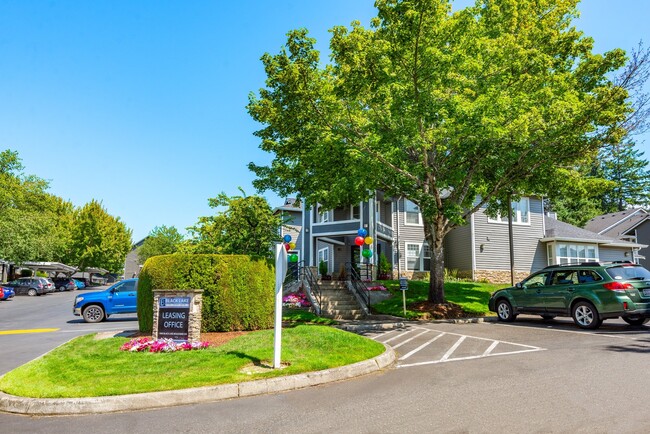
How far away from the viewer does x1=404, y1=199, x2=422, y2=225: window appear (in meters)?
28.0

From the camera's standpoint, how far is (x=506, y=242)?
28.8 m

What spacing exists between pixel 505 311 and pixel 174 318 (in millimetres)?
11131

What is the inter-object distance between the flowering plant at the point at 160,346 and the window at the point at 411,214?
20427mm

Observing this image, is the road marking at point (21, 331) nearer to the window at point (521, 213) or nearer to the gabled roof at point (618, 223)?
the window at point (521, 213)

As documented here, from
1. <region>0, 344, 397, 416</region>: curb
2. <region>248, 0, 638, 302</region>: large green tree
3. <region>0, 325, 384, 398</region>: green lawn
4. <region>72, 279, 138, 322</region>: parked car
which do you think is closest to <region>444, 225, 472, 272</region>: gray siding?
<region>248, 0, 638, 302</region>: large green tree

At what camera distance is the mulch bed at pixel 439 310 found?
16.4m

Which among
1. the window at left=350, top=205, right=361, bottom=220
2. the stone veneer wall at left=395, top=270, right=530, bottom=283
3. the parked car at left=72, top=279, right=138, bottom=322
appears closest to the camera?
the parked car at left=72, top=279, right=138, bottom=322

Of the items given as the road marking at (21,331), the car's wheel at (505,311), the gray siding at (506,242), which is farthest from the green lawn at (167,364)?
the gray siding at (506,242)

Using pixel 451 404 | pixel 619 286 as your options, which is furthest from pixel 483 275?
pixel 451 404

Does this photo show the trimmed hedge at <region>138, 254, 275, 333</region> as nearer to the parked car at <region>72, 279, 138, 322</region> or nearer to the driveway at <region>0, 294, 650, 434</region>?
the driveway at <region>0, 294, 650, 434</region>

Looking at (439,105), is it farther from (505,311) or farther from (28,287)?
(28,287)

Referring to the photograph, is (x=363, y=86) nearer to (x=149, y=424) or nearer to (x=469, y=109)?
(x=469, y=109)

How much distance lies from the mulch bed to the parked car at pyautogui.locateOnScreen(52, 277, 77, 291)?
41208 mm

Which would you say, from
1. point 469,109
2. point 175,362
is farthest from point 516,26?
point 175,362
